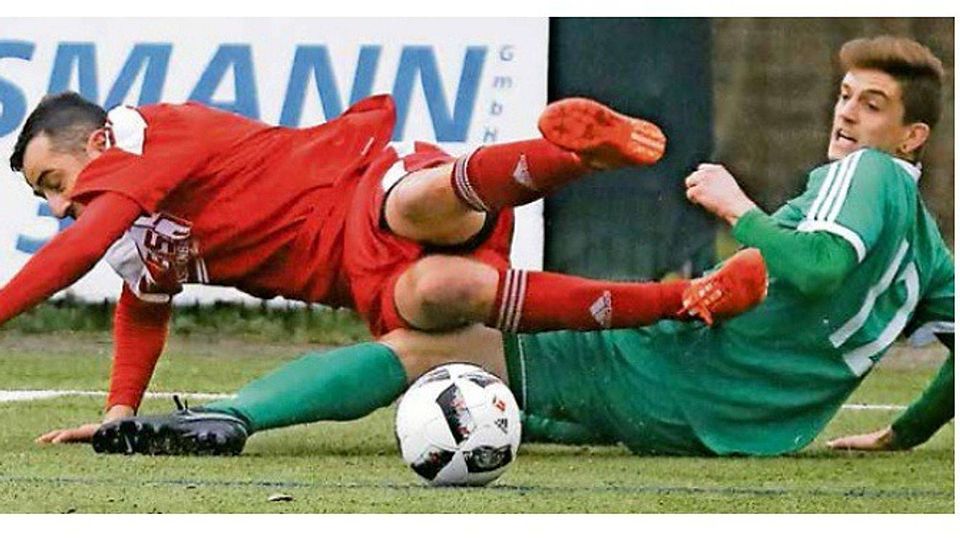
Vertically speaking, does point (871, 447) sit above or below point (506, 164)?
below

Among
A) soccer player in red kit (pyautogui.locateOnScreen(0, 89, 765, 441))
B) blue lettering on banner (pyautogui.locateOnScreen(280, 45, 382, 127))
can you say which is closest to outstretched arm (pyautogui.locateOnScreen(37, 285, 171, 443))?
soccer player in red kit (pyautogui.locateOnScreen(0, 89, 765, 441))

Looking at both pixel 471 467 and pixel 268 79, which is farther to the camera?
pixel 268 79

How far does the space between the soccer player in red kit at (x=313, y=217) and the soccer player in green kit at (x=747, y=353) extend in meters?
0.15

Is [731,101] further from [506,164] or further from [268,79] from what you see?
[506,164]

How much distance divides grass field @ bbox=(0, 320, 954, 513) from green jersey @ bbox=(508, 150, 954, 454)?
0.07 meters

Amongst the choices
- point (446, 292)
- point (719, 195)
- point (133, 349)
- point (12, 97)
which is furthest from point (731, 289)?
point (12, 97)

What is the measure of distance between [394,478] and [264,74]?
4.54 ft

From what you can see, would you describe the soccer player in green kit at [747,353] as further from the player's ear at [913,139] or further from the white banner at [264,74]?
the white banner at [264,74]

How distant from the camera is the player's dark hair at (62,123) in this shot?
4.27 m

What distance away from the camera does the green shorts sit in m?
4.04

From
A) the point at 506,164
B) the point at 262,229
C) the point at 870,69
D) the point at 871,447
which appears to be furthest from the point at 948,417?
the point at 262,229

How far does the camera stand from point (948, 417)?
417cm

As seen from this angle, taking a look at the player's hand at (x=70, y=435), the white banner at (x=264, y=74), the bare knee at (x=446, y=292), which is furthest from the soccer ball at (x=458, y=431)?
the white banner at (x=264, y=74)

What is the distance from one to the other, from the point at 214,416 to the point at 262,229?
542 millimetres
